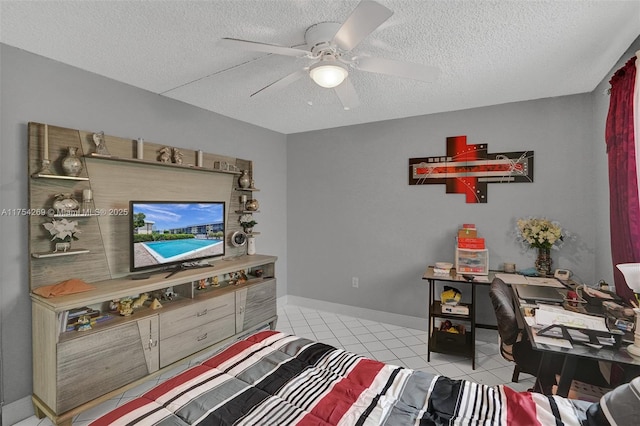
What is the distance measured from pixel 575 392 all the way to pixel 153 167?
3617mm

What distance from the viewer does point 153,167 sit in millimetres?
2846

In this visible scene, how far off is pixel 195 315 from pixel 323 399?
1.75 metres

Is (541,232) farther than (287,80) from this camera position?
Yes

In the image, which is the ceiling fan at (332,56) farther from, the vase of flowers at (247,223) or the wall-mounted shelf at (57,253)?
the vase of flowers at (247,223)

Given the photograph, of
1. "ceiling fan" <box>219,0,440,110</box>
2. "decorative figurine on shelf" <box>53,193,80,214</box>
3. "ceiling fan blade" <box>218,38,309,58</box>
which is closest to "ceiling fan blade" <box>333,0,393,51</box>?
"ceiling fan" <box>219,0,440,110</box>

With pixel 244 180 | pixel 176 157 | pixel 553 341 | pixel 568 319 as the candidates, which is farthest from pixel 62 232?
pixel 568 319

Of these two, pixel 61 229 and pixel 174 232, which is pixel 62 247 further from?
pixel 174 232

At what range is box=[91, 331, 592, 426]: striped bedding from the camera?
1184mm

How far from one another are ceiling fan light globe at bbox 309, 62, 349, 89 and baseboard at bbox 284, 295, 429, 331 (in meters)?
2.89

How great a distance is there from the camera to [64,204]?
2.17m

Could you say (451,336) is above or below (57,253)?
below

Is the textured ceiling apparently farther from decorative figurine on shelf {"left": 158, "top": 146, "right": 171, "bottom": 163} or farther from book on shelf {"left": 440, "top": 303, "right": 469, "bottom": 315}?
book on shelf {"left": 440, "top": 303, "right": 469, "bottom": 315}

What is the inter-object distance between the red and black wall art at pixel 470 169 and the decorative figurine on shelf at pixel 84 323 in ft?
10.8

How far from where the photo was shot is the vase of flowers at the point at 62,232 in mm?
2146
